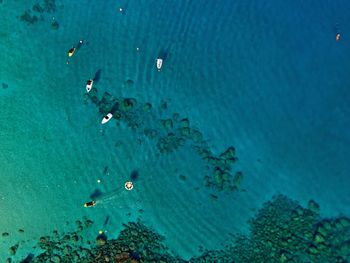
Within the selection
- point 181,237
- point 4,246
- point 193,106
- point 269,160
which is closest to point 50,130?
point 4,246

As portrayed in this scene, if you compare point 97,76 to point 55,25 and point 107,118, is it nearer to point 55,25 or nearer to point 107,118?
point 107,118

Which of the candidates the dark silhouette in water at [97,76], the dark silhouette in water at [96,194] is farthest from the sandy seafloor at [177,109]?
the dark silhouette in water at [96,194]

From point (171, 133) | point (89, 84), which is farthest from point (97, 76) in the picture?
point (171, 133)

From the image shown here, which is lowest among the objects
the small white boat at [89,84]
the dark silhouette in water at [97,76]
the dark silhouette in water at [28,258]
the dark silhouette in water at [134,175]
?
the dark silhouette in water at [28,258]

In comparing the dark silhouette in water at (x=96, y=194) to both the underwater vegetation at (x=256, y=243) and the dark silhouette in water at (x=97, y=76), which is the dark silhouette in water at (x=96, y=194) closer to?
the underwater vegetation at (x=256, y=243)

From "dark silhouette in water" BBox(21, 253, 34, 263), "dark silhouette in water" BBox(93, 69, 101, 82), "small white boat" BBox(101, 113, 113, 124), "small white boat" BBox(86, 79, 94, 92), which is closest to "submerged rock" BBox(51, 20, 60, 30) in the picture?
"dark silhouette in water" BBox(93, 69, 101, 82)

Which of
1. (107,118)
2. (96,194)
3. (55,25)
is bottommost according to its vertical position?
(96,194)

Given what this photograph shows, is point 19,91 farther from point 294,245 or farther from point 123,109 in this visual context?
point 294,245
